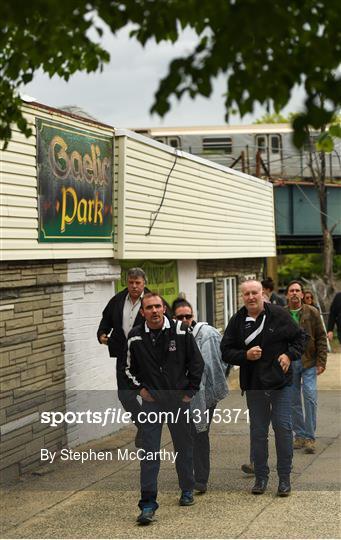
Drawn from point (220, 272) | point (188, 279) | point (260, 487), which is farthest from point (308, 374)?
point (220, 272)

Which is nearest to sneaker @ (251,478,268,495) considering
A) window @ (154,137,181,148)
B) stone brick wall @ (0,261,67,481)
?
stone brick wall @ (0,261,67,481)

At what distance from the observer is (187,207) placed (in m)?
16.0

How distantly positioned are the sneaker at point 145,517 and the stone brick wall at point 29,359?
7.19 ft

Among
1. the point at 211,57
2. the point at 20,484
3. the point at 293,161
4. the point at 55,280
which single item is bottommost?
the point at 20,484

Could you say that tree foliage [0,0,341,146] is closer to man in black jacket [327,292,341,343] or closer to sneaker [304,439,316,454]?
sneaker [304,439,316,454]

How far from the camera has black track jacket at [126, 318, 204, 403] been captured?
326 inches

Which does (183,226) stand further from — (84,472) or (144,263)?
(84,472)

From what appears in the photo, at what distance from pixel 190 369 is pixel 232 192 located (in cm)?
1115

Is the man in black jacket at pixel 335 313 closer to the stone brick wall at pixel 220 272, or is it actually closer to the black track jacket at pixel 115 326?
the black track jacket at pixel 115 326

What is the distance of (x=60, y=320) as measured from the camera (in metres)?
11.4

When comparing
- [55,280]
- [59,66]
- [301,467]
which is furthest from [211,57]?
[55,280]
